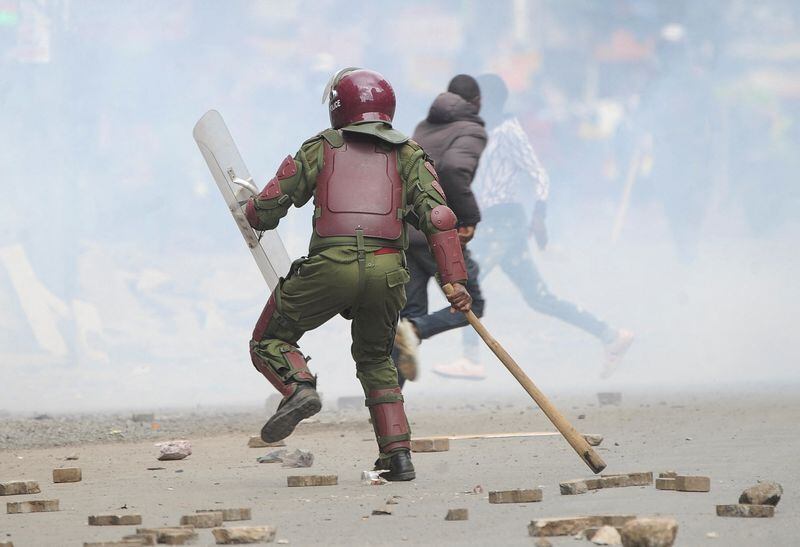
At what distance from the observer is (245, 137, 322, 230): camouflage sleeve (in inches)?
176

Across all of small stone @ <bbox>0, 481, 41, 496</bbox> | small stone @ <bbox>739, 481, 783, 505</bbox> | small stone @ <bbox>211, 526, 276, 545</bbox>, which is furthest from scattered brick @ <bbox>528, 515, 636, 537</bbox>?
small stone @ <bbox>0, 481, 41, 496</bbox>

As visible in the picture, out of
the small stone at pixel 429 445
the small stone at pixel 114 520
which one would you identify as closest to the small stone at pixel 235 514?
the small stone at pixel 114 520

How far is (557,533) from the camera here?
310 centimetres

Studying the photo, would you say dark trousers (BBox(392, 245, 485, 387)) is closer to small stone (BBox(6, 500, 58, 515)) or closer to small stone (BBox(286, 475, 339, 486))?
small stone (BBox(286, 475, 339, 486))

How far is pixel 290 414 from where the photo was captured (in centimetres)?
424

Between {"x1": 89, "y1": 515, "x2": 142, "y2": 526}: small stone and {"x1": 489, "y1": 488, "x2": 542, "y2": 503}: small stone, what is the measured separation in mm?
1052

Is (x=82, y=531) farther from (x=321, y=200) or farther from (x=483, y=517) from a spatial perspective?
(x=321, y=200)

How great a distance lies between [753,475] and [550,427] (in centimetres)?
258

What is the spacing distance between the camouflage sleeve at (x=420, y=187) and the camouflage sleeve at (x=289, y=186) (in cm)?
32

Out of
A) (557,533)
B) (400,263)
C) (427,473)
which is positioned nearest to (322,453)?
(427,473)

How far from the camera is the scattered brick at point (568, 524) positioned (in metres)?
3.10

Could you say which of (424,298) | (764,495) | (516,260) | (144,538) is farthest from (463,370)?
(144,538)

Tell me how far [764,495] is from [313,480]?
5.33ft

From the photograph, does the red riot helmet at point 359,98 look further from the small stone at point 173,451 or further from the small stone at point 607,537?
the small stone at point 607,537
